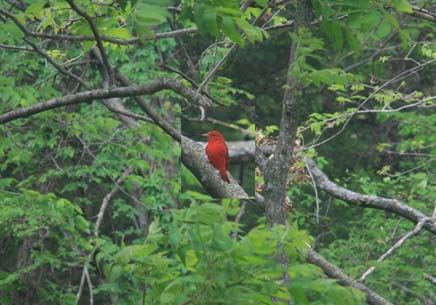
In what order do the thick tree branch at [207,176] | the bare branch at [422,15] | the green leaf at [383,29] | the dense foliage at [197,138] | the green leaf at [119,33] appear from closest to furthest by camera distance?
the dense foliage at [197,138]
the thick tree branch at [207,176]
the green leaf at [383,29]
the green leaf at [119,33]
the bare branch at [422,15]

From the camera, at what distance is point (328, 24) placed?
13.5ft

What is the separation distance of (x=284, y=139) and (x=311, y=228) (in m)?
8.00

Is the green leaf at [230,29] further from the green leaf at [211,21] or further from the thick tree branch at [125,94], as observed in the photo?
the thick tree branch at [125,94]

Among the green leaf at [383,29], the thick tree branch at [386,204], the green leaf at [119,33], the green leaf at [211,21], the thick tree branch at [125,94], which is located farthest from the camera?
the thick tree branch at [386,204]

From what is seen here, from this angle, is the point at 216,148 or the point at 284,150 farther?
the point at 284,150

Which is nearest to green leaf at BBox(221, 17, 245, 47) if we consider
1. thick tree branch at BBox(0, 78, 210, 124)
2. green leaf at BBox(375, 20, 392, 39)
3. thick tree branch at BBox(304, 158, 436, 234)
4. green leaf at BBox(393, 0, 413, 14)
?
thick tree branch at BBox(0, 78, 210, 124)

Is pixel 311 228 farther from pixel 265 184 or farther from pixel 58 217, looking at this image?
pixel 265 184

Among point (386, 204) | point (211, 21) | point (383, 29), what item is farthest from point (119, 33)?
point (386, 204)

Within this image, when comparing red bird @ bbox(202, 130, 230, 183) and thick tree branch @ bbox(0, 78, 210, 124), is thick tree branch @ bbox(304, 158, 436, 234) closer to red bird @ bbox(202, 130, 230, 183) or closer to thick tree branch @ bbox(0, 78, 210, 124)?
thick tree branch @ bbox(0, 78, 210, 124)

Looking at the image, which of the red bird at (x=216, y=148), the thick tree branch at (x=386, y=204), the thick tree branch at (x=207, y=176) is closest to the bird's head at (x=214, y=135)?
the red bird at (x=216, y=148)

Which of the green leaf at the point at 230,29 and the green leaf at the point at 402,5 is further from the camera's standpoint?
the green leaf at the point at 402,5

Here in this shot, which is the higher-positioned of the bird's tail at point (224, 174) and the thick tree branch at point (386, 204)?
the bird's tail at point (224, 174)

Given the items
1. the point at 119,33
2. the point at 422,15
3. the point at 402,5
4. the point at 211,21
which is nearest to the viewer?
the point at 211,21

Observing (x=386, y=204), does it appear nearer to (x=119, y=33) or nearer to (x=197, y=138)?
(x=119, y=33)
